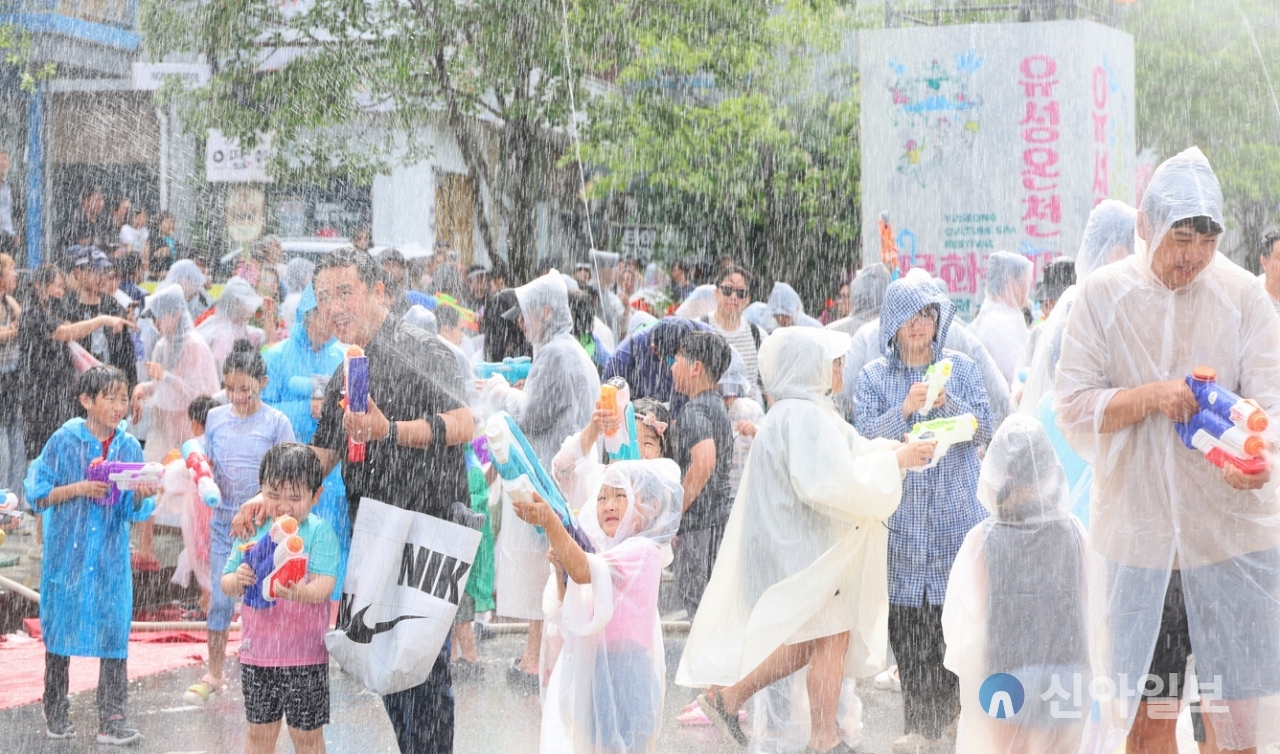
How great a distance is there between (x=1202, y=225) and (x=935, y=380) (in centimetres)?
185

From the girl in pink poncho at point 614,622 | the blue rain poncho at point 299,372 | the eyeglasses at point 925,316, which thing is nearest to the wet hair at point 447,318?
the blue rain poncho at point 299,372

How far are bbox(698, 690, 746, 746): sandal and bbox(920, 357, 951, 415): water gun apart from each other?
1.40 m

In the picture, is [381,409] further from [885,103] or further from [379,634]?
[885,103]

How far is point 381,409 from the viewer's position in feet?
16.2

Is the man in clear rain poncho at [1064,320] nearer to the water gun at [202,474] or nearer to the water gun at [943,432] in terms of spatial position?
the water gun at [943,432]

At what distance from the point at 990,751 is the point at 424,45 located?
1313cm

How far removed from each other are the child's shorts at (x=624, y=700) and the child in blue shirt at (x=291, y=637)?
0.89 meters

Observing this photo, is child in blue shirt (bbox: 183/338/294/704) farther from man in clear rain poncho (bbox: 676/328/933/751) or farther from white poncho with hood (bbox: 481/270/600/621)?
man in clear rain poncho (bbox: 676/328/933/751)

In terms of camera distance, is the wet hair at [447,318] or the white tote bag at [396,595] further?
the wet hair at [447,318]

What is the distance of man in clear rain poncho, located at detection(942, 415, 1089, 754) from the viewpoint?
16.1 ft

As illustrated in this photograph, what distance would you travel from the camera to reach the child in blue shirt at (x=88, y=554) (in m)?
6.46

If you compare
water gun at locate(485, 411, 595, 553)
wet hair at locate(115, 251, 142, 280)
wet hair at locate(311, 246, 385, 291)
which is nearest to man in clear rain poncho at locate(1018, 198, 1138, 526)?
water gun at locate(485, 411, 595, 553)

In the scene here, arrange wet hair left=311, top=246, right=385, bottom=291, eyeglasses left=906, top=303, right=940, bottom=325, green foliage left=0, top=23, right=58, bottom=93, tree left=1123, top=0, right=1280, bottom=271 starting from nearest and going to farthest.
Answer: wet hair left=311, top=246, right=385, bottom=291
eyeglasses left=906, top=303, right=940, bottom=325
green foliage left=0, top=23, right=58, bottom=93
tree left=1123, top=0, right=1280, bottom=271

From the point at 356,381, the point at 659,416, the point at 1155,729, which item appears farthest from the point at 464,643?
the point at 1155,729
